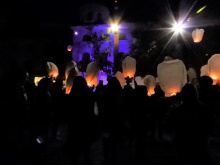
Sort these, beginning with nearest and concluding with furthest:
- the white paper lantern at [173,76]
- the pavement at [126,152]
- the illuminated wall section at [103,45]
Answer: the white paper lantern at [173,76]
the pavement at [126,152]
the illuminated wall section at [103,45]

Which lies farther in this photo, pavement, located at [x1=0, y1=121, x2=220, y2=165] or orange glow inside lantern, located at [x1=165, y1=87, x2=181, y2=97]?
pavement, located at [x1=0, y1=121, x2=220, y2=165]

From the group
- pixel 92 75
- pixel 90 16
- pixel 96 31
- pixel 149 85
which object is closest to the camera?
pixel 92 75

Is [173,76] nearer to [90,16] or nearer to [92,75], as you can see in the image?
[92,75]

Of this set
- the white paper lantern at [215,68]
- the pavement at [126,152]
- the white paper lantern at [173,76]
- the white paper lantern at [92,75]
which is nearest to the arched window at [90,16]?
the white paper lantern at [92,75]

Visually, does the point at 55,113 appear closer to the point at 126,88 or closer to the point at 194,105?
the point at 126,88

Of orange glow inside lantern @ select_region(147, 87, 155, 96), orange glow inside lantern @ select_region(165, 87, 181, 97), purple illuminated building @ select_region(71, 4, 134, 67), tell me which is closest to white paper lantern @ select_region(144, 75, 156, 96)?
orange glow inside lantern @ select_region(147, 87, 155, 96)

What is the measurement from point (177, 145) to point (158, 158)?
2.88 m

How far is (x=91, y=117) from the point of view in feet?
16.7

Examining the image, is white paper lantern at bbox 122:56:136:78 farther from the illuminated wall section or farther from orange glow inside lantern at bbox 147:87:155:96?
the illuminated wall section

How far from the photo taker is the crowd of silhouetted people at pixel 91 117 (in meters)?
3.72

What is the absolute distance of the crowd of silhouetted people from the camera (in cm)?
372

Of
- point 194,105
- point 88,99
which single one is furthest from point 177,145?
point 88,99

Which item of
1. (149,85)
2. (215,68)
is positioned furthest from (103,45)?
(215,68)

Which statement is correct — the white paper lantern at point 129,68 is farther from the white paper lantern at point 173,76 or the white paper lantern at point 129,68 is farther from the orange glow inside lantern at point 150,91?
the white paper lantern at point 173,76
